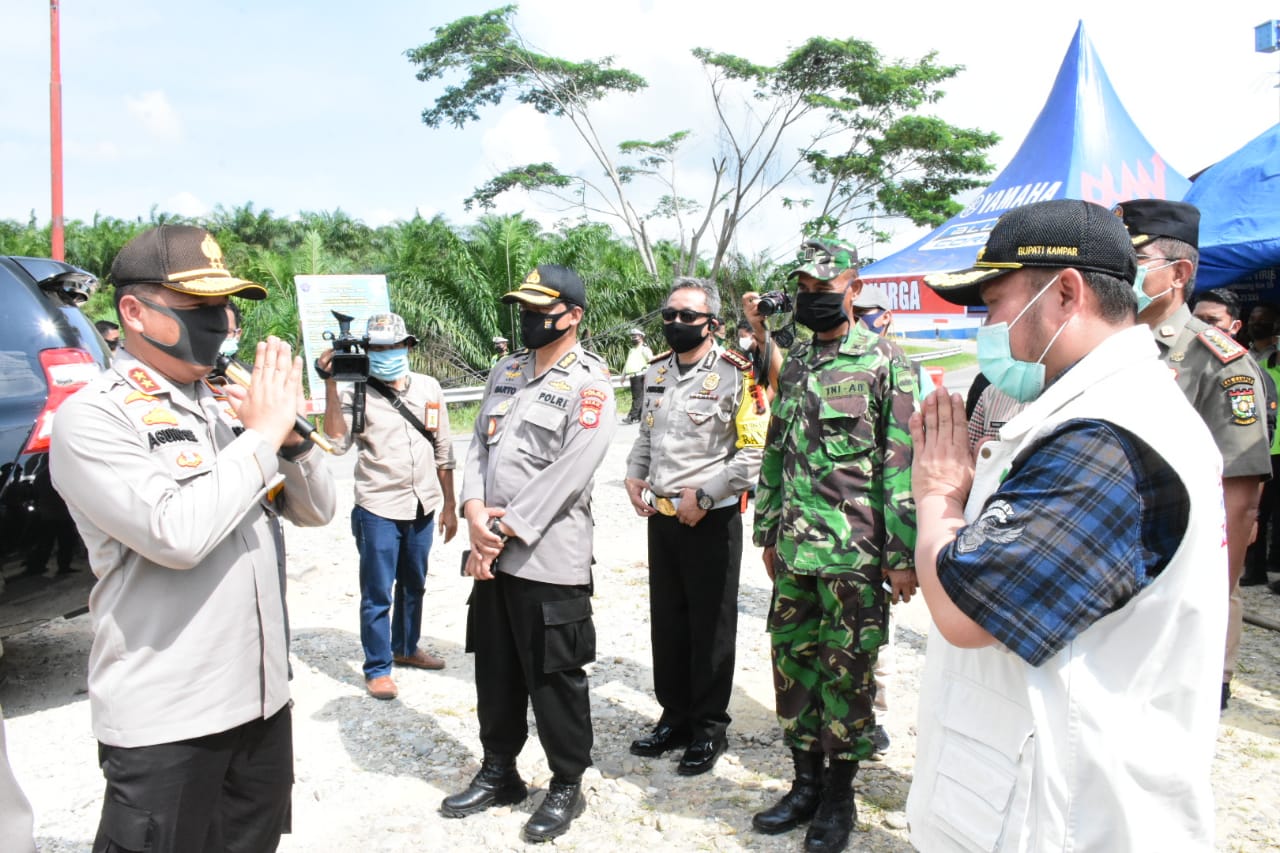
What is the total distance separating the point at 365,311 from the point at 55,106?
4688 mm

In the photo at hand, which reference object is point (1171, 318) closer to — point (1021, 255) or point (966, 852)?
point (1021, 255)

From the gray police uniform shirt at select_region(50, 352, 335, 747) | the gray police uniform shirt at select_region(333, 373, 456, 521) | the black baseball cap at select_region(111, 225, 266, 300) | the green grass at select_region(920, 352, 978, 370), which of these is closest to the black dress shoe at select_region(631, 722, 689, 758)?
the gray police uniform shirt at select_region(333, 373, 456, 521)

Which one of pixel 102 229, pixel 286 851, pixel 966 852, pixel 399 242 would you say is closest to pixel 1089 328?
pixel 966 852

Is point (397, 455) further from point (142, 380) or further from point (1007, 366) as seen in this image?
point (1007, 366)

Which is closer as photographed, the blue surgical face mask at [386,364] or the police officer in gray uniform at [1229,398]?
the police officer in gray uniform at [1229,398]

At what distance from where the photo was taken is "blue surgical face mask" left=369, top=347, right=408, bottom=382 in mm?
4617

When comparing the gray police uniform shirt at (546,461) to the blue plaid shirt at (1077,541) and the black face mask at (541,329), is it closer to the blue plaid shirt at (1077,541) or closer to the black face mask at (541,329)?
the black face mask at (541,329)

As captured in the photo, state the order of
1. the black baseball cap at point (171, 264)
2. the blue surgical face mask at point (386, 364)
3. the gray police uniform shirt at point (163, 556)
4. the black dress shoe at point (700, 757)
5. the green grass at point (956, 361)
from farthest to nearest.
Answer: the green grass at point (956, 361)
the blue surgical face mask at point (386, 364)
the black dress shoe at point (700, 757)
the black baseball cap at point (171, 264)
the gray police uniform shirt at point (163, 556)

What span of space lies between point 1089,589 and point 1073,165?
6882 mm

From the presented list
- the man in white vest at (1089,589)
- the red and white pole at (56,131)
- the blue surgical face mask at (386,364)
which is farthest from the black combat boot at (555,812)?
the red and white pole at (56,131)

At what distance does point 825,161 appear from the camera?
855 inches

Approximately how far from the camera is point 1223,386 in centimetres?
392

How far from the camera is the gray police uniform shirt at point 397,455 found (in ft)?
14.7

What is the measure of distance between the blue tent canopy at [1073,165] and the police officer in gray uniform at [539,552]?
15.8 feet
